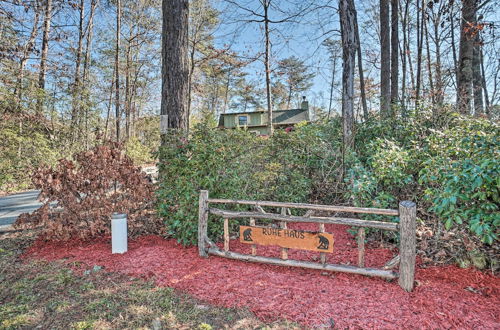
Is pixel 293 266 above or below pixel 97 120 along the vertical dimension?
below

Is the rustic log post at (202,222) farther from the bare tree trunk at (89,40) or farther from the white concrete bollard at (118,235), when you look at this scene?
the bare tree trunk at (89,40)

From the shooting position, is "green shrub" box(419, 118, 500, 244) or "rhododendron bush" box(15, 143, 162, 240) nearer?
"green shrub" box(419, 118, 500, 244)

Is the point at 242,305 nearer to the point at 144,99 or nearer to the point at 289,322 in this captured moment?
the point at 289,322

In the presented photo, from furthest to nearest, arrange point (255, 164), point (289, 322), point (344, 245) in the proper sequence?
1. point (255, 164)
2. point (344, 245)
3. point (289, 322)

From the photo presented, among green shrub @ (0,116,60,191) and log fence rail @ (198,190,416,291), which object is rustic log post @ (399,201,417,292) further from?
green shrub @ (0,116,60,191)

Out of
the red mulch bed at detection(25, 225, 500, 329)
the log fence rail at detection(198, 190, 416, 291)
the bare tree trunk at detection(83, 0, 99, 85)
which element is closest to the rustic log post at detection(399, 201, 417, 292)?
the log fence rail at detection(198, 190, 416, 291)

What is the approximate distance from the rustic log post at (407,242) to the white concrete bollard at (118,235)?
3.62 m

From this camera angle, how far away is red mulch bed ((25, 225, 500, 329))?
2.35m

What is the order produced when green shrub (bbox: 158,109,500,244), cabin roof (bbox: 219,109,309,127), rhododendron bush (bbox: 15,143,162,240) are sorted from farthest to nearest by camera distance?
1. cabin roof (bbox: 219,109,309,127)
2. rhododendron bush (bbox: 15,143,162,240)
3. green shrub (bbox: 158,109,500,244)

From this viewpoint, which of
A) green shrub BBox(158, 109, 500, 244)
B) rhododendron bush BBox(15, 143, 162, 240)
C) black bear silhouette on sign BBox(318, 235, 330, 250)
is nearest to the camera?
green shrub BBox(158, 109, 500, 244)

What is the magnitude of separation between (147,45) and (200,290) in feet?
51.9

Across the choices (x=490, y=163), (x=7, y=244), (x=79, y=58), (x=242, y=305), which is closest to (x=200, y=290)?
(x=242, y=305)

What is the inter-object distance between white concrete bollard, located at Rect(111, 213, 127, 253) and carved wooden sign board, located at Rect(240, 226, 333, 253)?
182 cm

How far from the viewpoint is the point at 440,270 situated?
10.4 feet
